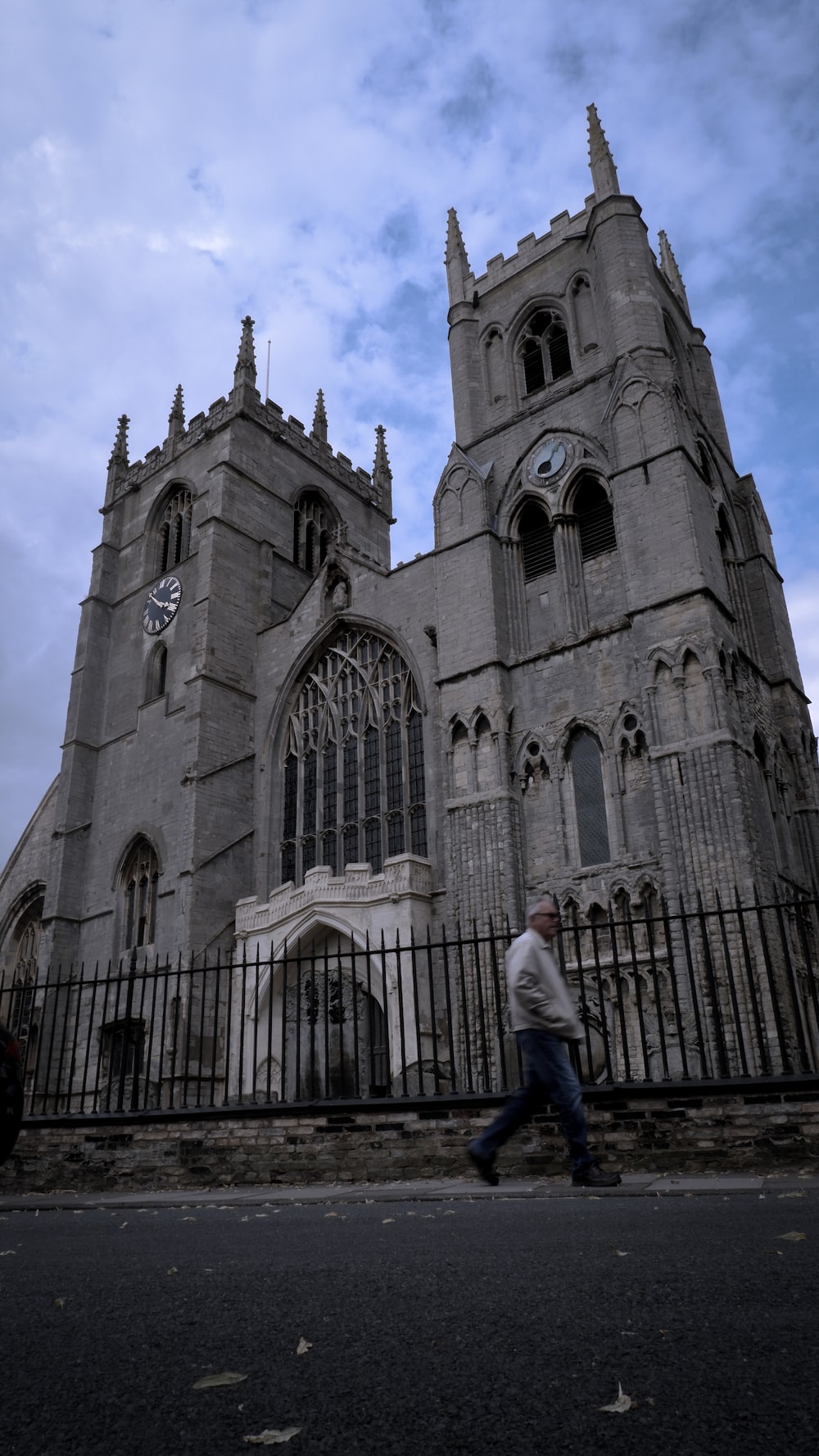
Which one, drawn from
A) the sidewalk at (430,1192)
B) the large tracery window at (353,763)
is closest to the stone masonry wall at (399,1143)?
the sidewalk at (430,1192)

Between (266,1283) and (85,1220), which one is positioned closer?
(266,1283)

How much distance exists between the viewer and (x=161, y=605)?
28.0 m

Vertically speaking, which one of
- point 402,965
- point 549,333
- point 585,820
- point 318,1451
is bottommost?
point 318,1451

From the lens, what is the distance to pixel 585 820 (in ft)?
60.2

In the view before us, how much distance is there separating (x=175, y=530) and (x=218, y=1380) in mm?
29740

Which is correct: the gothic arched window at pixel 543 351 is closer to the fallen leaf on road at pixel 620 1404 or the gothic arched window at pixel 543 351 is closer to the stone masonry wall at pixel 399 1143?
the stone masonry wall at pixel 399 1143

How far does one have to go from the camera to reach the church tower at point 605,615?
17016mm

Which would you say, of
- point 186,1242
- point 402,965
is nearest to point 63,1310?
point 186,1242

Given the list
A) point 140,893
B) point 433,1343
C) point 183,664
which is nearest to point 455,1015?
point 140,893

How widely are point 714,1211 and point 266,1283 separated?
245 centimetres

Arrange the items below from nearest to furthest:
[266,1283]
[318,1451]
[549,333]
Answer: [318,1451], [266,1283], [549,333]

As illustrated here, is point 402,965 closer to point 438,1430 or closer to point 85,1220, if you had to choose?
point 85,1220

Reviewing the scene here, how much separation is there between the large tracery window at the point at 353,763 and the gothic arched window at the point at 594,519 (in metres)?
4.87

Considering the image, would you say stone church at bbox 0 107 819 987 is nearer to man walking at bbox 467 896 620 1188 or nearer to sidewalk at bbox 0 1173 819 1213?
sidewalk at bbox 0 1173 819 1213
